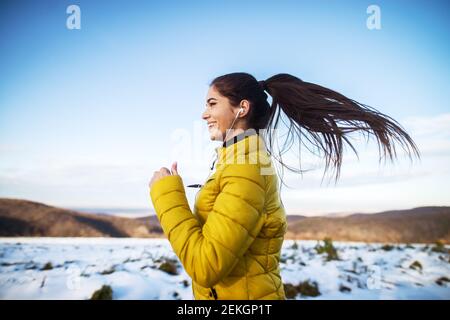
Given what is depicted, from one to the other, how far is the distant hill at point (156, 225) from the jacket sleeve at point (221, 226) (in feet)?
18.3

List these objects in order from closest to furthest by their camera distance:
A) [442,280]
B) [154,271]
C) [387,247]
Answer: [154,271] → [442,280] → [387,247]

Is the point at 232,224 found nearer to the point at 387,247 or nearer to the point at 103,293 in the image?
the point at 103,293

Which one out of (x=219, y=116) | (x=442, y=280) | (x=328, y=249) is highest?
(x=219, y=116)

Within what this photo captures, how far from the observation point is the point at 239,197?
1.10 m

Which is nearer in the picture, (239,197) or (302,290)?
(239,197)

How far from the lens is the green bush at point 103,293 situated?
3.46 metres

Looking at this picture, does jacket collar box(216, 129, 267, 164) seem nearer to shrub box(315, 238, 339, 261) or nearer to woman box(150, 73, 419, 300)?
woman box(150, 73, 419, 300)

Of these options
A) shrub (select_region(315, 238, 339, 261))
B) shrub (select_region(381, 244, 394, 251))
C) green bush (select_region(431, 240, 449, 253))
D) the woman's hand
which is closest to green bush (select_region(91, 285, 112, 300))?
the woman's hand

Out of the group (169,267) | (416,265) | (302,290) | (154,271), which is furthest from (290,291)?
(416,265)

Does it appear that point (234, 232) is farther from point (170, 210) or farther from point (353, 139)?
point (353, 139)

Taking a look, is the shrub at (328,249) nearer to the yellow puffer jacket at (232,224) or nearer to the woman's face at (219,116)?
the yellow puffer jacket at (232,224)

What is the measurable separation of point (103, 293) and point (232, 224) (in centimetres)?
316

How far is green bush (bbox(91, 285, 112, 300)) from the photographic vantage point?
11.4 feet

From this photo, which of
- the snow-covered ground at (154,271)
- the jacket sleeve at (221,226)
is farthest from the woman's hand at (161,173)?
the snow-covered ground at (154,271)
